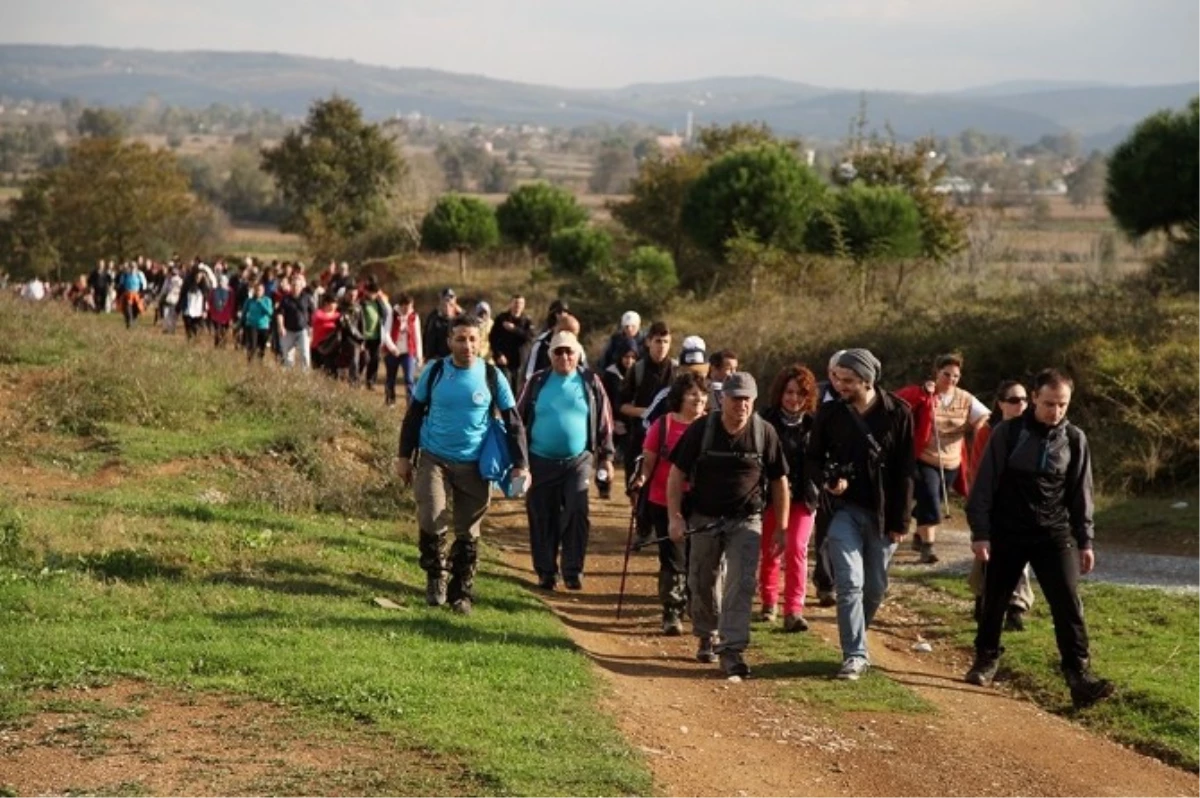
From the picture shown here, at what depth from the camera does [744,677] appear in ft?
34.0

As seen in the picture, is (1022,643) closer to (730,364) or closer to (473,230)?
(730,364)

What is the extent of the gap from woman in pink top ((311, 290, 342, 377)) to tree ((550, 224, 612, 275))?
20737 mm

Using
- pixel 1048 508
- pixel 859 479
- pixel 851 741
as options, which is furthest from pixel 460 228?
pixel 851 741

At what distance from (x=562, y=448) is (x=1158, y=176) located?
14943mm

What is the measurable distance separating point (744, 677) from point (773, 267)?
25.1m

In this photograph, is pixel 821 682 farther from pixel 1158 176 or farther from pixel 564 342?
pixel 1158 176

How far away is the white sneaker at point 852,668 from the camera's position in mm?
10289

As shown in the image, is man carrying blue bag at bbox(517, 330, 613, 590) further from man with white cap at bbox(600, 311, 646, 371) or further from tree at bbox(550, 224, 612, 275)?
tree at bbox(550, 224, 612, 275)

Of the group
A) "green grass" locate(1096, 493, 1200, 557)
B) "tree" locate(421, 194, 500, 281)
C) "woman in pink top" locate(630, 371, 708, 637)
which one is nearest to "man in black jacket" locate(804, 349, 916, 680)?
"woman in pink top" locate(630, 371, 708, 637)

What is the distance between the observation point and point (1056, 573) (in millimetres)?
9961

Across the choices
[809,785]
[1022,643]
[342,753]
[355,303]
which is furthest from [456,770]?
[355,303]

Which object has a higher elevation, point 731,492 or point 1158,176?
point 1158,176

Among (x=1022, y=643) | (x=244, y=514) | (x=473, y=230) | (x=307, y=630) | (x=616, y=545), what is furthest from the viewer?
(x=473, y=230)

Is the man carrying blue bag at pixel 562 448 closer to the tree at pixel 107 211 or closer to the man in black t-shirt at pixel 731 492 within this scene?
the man in black t-shirt at pixel 731 492
